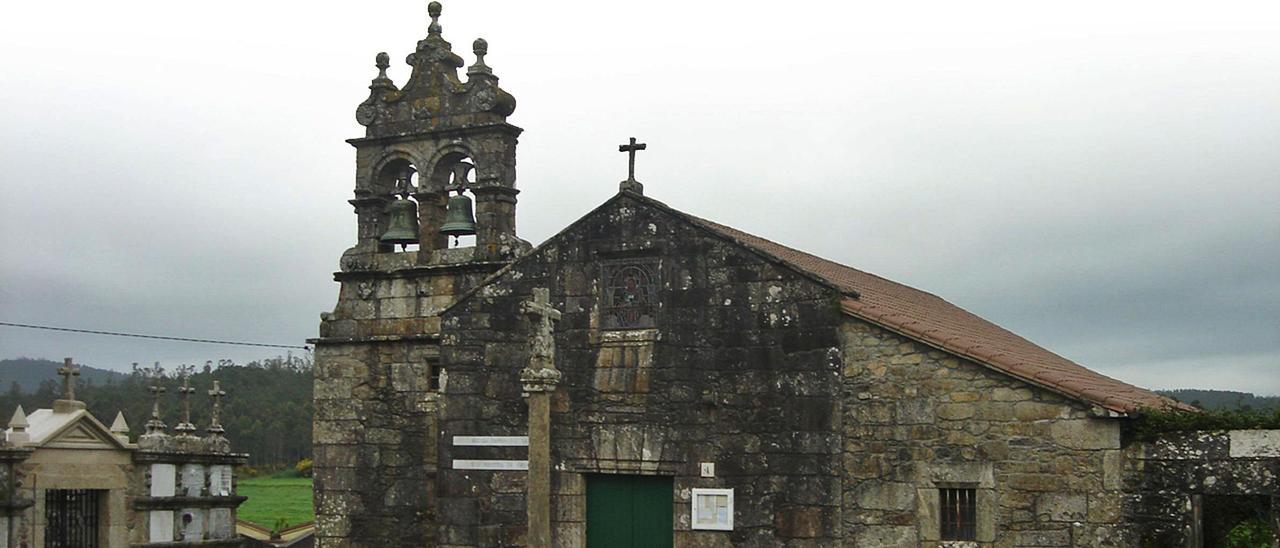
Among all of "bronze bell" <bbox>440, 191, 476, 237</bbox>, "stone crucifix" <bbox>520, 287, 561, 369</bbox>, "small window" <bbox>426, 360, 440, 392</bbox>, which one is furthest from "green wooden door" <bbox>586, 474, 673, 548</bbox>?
"bronze bell" <bbox>440, 191, 476, 237</bbox>

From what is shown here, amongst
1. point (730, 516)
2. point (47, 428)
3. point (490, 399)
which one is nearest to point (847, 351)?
point (730, 516)

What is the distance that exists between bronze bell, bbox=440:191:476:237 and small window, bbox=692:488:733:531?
15.7 ft

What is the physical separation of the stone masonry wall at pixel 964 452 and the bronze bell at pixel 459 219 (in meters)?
5.47

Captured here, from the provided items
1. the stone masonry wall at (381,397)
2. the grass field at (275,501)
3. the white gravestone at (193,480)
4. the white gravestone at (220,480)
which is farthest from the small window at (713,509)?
the grass field at (275,501)

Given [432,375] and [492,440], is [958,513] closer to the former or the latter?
[492,440]

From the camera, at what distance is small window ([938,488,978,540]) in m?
13.2

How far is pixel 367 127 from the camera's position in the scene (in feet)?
59.3

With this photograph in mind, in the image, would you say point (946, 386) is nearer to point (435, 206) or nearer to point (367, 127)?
point (435, 206)

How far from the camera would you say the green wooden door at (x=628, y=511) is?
48.3 feet

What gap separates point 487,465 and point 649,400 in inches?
80.9

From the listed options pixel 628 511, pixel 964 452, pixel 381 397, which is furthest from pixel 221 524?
pixel 964 452

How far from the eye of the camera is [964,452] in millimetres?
13180

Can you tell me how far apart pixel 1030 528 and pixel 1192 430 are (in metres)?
1.69

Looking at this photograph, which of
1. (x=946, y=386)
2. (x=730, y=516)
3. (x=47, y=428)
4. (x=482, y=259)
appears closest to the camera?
(x=946, y=386)
